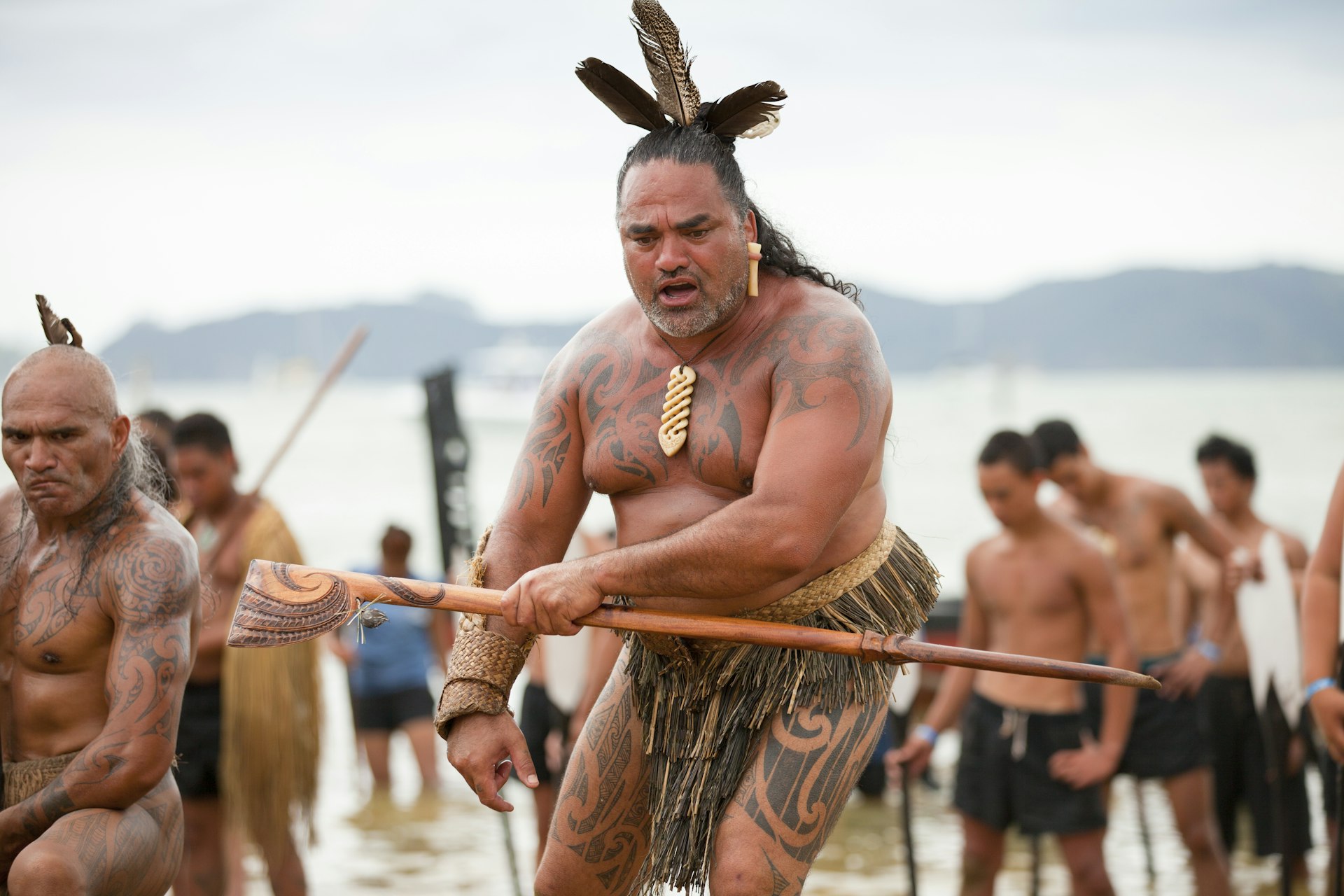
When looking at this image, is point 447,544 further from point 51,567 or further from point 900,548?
point 900,548

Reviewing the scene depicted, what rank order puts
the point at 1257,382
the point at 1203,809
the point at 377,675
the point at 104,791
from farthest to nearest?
the point at 1257,382, the point at 377,675, the point at 1203,809, the point at 104,791

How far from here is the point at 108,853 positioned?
11.2 feet

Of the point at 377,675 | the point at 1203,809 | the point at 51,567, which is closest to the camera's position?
the point at 51,567

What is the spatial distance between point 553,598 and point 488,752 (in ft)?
1.50

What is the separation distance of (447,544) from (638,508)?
3.72m

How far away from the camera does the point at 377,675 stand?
29.3ft

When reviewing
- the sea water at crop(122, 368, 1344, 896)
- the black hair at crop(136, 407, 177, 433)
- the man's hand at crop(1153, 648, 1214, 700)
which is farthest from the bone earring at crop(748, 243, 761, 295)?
the black hair at crop(136, 407, 177, 433)

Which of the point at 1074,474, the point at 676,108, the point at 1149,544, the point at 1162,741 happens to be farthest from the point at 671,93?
the point at 1149,544

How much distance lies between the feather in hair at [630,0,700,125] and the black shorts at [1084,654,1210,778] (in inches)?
152

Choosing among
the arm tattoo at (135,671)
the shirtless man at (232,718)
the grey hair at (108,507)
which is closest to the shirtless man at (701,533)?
the arm tattoo at (135,671)

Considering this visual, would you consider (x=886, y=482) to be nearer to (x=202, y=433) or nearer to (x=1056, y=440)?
(x=1056, y=440)

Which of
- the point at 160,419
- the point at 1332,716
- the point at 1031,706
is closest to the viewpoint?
the point at 1332,716

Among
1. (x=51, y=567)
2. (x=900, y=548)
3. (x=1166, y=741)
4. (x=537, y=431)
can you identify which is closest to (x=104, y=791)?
(x=51, y=567)

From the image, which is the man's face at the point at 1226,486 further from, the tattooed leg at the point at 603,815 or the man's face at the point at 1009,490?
the tattooed leg at the point at 603,815
